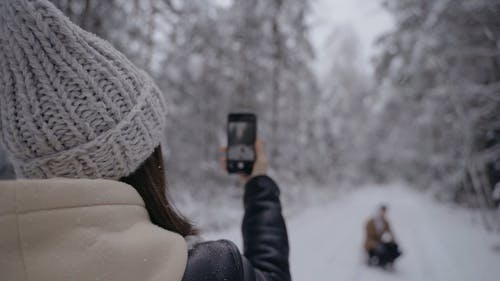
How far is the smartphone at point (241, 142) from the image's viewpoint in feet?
4.69

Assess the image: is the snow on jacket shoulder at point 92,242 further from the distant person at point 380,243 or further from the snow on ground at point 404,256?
the distant person at point 380,243

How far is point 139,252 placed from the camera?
767 mm

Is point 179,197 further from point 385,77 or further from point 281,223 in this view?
point 281,223

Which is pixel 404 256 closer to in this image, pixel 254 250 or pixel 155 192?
pixel 254 250

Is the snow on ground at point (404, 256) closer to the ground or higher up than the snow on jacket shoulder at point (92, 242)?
closer to the ground

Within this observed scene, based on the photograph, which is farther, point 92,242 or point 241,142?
point 241,142

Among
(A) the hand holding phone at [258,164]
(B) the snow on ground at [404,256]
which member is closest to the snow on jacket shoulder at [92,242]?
(A) the hand holding phone at [258,164]

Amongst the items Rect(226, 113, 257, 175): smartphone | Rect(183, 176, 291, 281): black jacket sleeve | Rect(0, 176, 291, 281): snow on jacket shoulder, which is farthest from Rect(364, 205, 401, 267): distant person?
Rect(0, 176, 291, 281): snow on jacket shoulder

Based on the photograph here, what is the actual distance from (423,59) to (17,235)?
12034mm

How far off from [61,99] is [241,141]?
0.89m

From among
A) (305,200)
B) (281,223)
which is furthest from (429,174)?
(281,223)

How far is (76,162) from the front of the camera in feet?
2.84

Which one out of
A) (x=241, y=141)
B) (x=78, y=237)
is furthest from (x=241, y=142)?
(x=78, y=237)

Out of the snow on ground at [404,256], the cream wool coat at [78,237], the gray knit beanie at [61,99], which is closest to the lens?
the cream wool coat at [78,237]
